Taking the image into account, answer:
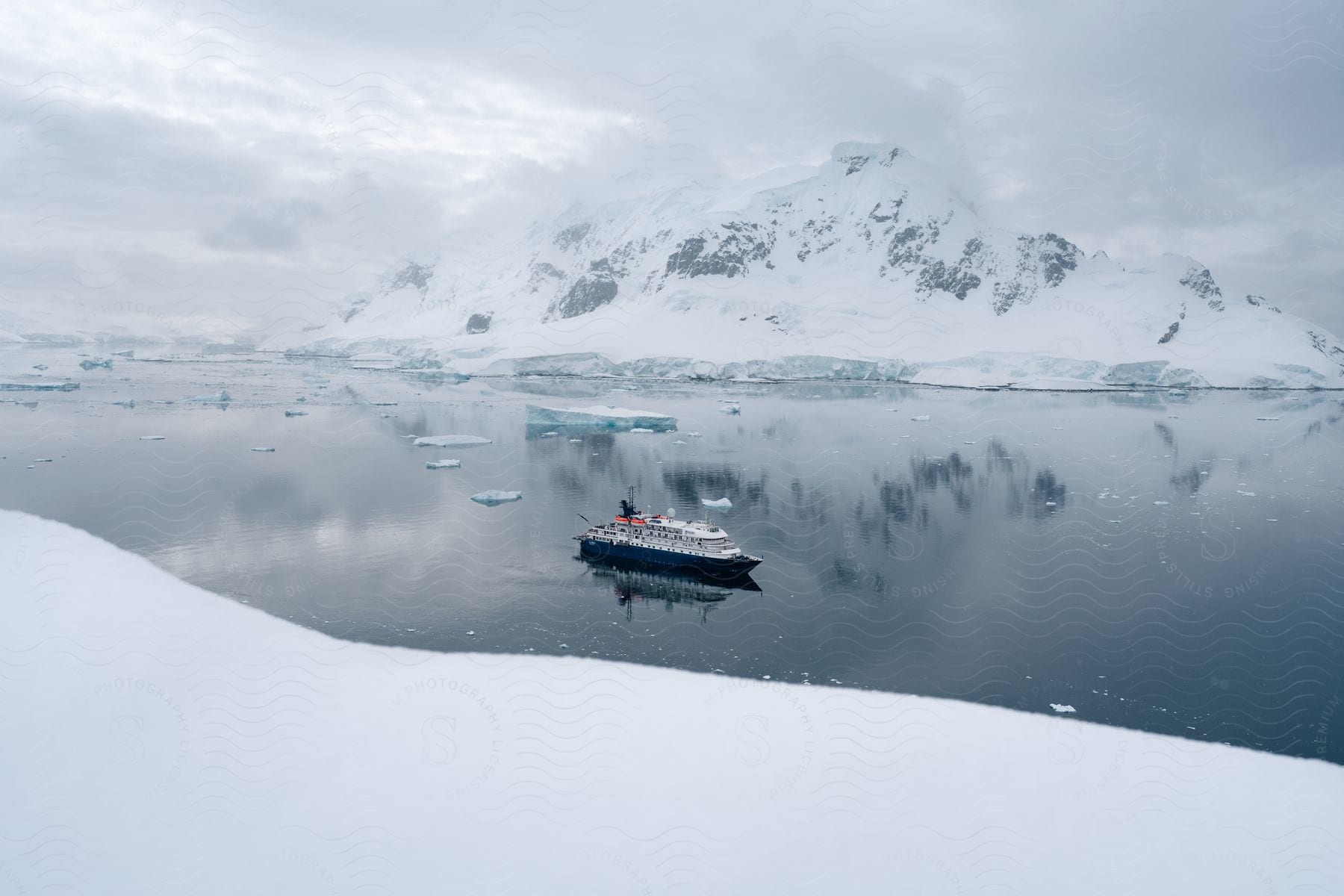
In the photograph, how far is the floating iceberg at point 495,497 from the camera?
25.9 m

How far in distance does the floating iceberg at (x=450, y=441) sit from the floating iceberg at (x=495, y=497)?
9697 mm

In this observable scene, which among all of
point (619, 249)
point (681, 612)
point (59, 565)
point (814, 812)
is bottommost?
point (681, 612)

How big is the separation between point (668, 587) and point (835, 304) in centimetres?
9947

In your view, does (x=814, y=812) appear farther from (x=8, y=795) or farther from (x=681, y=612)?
(x=681, y=612)

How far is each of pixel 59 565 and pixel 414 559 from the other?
33.0ft

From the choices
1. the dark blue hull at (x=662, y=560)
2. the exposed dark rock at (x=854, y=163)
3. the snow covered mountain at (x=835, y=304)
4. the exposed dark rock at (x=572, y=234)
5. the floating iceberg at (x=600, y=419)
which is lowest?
the dark blue hull at (x=662, y=560)

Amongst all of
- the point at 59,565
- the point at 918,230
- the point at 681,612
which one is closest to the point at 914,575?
the point at 681,612

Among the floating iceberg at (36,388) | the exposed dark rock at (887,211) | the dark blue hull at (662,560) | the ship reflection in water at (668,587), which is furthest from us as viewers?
the exposed dark rock at (887,211)

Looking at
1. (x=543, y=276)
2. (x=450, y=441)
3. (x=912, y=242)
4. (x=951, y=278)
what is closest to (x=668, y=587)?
(x=450, y=441)

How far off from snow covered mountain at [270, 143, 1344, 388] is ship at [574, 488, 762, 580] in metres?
70.7

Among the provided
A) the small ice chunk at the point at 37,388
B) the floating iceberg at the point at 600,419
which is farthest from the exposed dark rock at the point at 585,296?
the floating iceberg at the point at 600,419

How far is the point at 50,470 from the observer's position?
27641mm

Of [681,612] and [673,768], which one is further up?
[673,768]

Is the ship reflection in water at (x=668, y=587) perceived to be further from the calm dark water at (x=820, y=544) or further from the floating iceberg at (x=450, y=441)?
the floating iceberg at (x=450, y=441)
